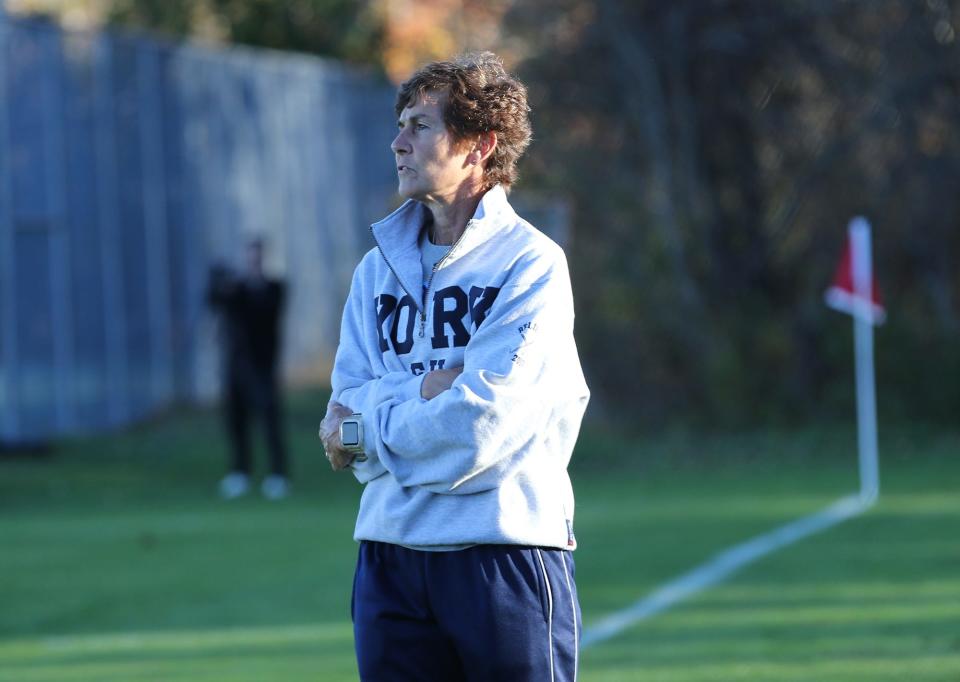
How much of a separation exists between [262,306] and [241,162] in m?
11.5

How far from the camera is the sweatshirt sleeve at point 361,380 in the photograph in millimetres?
4371

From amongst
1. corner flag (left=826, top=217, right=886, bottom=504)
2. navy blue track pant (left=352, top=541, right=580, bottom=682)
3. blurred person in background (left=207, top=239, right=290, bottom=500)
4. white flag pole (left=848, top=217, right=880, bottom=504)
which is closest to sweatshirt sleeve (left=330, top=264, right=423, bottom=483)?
navy blue track pant (left=352, top=541, right=580, bottom=682)

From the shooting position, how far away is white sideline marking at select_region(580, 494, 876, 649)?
10.0 meters

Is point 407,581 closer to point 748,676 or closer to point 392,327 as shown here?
point 392,327

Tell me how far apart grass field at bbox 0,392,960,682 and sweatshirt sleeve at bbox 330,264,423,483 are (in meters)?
4.16

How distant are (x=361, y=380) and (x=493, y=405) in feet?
1.70

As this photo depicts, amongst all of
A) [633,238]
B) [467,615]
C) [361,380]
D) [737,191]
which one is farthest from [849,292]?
[467,615]

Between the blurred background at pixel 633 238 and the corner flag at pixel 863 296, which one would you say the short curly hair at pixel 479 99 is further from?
the blurred background at pixel 633 238

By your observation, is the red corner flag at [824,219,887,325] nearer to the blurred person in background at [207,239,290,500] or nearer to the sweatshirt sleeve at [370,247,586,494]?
the blurred person in background at [207,239,290,500]

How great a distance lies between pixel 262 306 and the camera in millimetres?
17984

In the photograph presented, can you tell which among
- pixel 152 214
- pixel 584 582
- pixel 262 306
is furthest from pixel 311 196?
pixel 584 582

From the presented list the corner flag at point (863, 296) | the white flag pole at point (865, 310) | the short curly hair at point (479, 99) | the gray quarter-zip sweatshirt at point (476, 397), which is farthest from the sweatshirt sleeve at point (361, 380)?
the corner flag at point (863, 296)

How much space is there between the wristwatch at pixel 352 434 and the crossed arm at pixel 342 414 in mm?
19

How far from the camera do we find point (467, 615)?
4.29 meters
